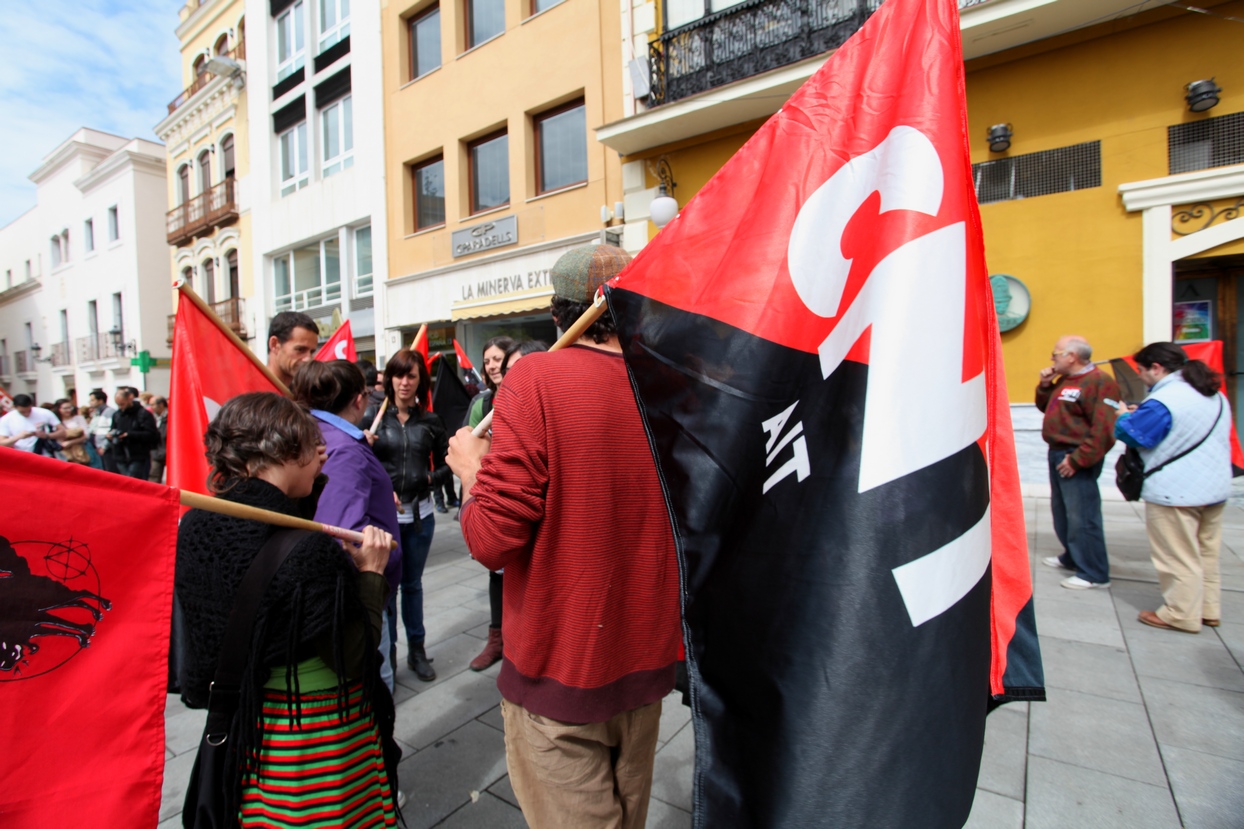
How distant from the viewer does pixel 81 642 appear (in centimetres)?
121

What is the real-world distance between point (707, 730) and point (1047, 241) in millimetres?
8630

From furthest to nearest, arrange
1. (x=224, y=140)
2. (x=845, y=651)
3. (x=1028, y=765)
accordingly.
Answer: (x=224, y=140), (x=1028, y=765), (x=845, y=651)

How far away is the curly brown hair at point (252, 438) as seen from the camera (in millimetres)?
1688

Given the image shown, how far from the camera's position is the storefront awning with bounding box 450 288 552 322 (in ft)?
38.6

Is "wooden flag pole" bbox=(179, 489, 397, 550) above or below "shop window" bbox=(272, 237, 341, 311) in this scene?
below

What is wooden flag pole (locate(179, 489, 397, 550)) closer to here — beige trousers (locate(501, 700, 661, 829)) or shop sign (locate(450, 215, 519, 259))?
beige trousers (locate(501, 700, 661, 829))

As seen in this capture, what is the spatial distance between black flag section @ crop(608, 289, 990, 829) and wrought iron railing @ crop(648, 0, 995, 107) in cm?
905

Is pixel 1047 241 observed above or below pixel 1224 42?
below

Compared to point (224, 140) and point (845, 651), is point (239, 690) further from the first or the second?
point (224, 140)

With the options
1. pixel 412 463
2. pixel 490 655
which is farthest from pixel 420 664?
pixel 412 463

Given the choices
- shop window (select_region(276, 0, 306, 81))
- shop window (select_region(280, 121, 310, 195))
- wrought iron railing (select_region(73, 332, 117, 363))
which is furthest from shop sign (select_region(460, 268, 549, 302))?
wrought iron railing (select_region(73, 332, 117, 363))

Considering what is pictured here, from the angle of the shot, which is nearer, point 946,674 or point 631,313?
point 946,674

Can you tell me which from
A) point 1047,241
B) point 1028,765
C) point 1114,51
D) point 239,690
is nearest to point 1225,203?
point 1047,241

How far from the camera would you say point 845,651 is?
1121 millimetres
